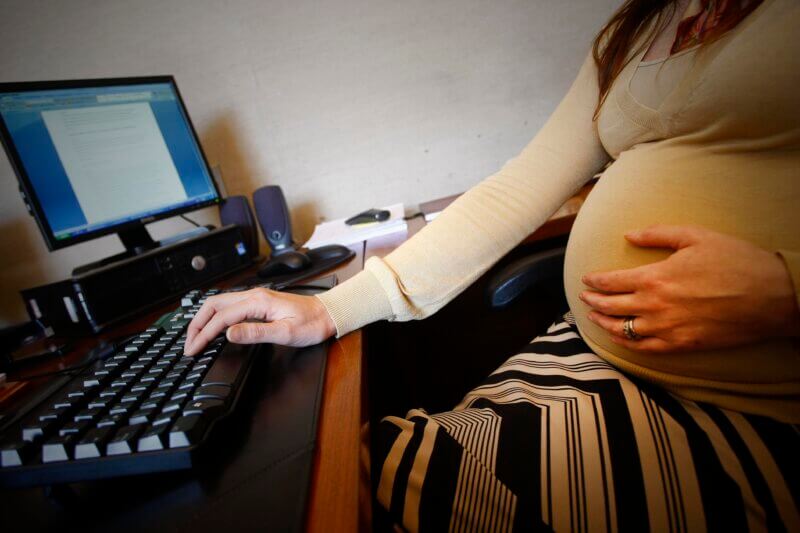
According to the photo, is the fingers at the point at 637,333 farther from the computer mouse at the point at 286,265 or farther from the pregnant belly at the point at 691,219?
the computer mouse at the point at 286,265

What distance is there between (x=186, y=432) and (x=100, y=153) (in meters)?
0.78

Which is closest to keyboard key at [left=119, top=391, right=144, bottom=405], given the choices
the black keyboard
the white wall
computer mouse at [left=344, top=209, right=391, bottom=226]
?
the black keyboard

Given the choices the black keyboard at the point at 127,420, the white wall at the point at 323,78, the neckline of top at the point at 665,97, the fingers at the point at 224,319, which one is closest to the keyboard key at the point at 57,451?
the black keyboard at the point at 127,420

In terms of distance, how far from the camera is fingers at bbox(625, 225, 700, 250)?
37 centimetres

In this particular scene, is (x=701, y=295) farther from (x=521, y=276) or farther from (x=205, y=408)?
(x=205, y=408)

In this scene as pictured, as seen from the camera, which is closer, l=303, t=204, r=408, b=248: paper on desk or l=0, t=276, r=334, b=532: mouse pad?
l=0, t=276, r=334, b=532: mouse pad

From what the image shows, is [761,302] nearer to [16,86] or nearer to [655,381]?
[655,381]

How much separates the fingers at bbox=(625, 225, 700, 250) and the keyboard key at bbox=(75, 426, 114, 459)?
1.85ft

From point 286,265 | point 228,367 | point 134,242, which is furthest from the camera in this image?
point 134,242

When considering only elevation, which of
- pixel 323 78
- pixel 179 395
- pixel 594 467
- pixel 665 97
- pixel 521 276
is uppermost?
pixel 323 78

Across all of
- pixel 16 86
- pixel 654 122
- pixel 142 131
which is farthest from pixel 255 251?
pixel 654 122

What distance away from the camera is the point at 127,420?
10.5 inches

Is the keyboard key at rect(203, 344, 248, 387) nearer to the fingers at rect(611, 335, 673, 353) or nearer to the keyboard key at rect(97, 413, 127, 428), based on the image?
the keyboard key at rect(97, 413, 127, 428)

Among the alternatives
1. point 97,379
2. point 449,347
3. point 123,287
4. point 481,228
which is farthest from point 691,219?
point 123,287
